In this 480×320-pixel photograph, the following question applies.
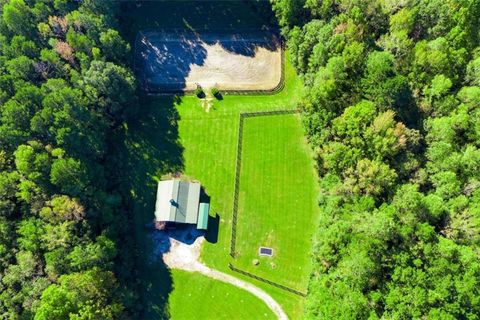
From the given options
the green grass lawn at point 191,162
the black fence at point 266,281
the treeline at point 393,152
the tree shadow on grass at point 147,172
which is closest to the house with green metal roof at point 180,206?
the green grass lawn at point 191,162

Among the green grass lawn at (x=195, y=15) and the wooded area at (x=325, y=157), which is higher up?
the green grass lawn at (x=195, y=15)

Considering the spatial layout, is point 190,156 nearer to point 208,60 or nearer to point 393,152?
point 208,60

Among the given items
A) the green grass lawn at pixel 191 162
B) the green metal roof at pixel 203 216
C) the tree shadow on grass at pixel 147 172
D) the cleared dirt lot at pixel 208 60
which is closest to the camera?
the green grass lawn at pixel 191 162

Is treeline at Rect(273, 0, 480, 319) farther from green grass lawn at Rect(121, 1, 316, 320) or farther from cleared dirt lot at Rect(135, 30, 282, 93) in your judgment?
green grass lawn at Rect(121, 1, 316, 320)

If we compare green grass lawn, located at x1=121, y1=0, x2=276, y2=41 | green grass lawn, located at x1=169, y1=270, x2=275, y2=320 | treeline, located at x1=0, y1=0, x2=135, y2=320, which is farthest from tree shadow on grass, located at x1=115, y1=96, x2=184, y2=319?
green grass lawn, located at x1=121, y1=0, x2=276, y2=41

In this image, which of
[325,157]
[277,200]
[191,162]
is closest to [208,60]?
[191,162]

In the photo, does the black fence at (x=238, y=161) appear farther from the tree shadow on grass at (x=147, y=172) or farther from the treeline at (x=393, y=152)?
the tree shadow on grass at (x=147, y=172)

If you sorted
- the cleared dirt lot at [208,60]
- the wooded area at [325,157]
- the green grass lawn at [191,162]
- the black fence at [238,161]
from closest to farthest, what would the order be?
the wooded area at [325,157] → the green grass lawn at [191,162] → the black fence at [238,161] → the cleared dirt lot at [208,60]
